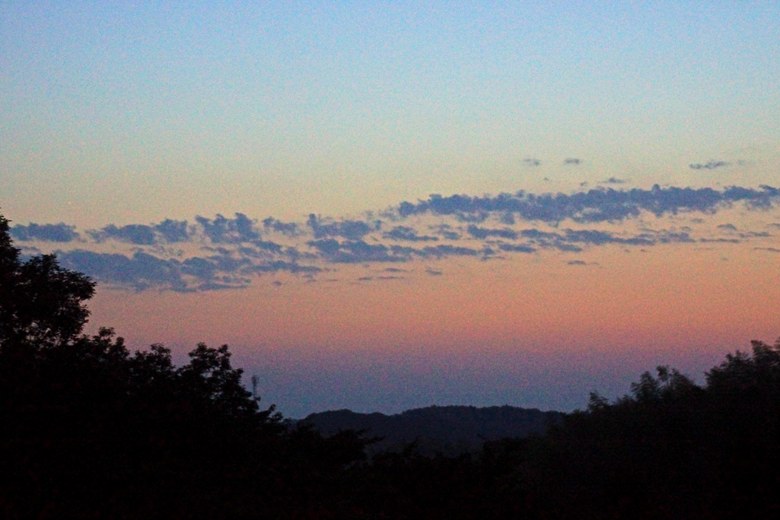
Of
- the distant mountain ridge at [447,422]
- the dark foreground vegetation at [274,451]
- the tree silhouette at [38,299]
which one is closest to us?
the dark foreground vegetation at [274,451]

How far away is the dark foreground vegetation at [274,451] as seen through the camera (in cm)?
1944

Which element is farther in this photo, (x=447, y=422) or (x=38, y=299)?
(x=447, y=422)

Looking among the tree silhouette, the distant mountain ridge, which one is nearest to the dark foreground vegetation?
the tree silhouette

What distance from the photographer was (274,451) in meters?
28.8

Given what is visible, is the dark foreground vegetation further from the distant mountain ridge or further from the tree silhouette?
the distant mountain ridge

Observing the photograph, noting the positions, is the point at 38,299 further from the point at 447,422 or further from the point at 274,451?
the point at 447,422

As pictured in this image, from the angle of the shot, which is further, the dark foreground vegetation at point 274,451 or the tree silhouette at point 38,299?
the tree silhouette at point 38,299

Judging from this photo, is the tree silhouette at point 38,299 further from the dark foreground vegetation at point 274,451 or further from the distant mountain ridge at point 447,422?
the distant mountain ridge at point 447,422

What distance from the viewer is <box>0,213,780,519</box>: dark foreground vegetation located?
19438mm

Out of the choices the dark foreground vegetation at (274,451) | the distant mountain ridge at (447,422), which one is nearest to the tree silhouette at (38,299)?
the dark foreground vegetation at (274,451)

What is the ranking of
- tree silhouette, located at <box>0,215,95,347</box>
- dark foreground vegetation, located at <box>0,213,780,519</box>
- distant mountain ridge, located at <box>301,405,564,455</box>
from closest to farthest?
1. dark foreground vegetation, located at <box>0,213,780,519</box>
2. tree silhouette, located at <box>0,215,95,347</box>
3. distant mountain ridge, located at <box>301,405,564,455</box>

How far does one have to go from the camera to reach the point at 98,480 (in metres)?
20.5

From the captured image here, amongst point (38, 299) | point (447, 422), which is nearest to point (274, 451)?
point (38, 299)

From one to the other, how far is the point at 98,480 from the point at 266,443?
9.01 meters
